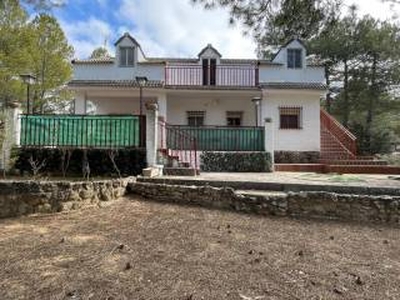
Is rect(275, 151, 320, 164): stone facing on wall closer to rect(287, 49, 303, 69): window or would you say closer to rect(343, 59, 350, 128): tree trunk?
rect(287, 49, 303, 69): window

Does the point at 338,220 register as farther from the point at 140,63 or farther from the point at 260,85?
the point at 140,63

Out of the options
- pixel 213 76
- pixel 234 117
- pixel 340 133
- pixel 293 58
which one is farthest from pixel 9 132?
pixel 340 133

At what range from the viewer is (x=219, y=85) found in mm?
17688

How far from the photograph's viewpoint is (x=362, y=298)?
3.86 m

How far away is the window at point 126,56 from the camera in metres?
17.9

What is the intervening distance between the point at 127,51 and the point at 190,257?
14.8 meters

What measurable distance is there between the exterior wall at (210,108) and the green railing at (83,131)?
805 cm

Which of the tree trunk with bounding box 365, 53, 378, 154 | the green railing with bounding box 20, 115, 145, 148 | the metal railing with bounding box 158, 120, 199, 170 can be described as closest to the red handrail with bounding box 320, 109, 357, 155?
the metal railing with bounding box 158, 120, 199, 170

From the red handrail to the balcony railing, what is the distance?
3926mm

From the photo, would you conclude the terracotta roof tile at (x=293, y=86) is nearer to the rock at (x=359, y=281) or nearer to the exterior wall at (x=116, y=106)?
the exterior wall at (x=116, y=106)

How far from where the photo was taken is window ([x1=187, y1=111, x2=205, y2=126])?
62.0 ft

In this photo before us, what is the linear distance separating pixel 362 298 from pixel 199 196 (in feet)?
13.8

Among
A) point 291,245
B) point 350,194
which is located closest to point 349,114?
point 350,194

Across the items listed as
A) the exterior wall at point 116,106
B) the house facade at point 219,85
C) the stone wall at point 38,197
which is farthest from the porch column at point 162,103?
the stone wall at point 38,197
